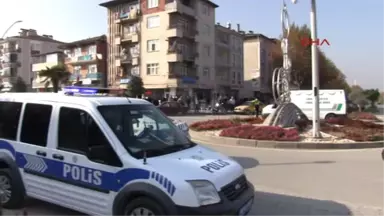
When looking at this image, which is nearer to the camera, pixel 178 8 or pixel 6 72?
pixel 178 8

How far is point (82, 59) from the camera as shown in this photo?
210 feet

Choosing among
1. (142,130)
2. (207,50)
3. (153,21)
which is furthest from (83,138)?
(207,50)

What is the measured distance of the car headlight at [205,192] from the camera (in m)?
4.20

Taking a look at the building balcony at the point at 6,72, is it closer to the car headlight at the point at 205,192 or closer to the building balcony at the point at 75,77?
the building balcony at the point at 75,77

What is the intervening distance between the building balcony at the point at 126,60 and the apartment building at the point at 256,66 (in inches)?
907

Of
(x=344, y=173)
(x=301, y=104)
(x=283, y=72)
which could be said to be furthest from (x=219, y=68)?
(x=344, y=173)

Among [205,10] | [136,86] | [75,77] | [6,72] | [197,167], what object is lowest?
[197,167]

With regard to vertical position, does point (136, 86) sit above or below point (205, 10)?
below

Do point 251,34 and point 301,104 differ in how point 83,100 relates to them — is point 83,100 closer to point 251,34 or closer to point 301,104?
point 301,104

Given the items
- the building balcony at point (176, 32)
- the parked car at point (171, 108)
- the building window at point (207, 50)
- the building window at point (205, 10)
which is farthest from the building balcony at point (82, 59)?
the parked car at point (171, 108)

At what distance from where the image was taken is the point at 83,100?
517cm

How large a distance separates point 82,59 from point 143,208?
62573 mm

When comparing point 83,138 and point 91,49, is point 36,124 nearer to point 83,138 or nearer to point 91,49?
point 83,138

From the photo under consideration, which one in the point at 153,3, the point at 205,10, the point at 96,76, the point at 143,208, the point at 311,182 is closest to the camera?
the point at 143,208
